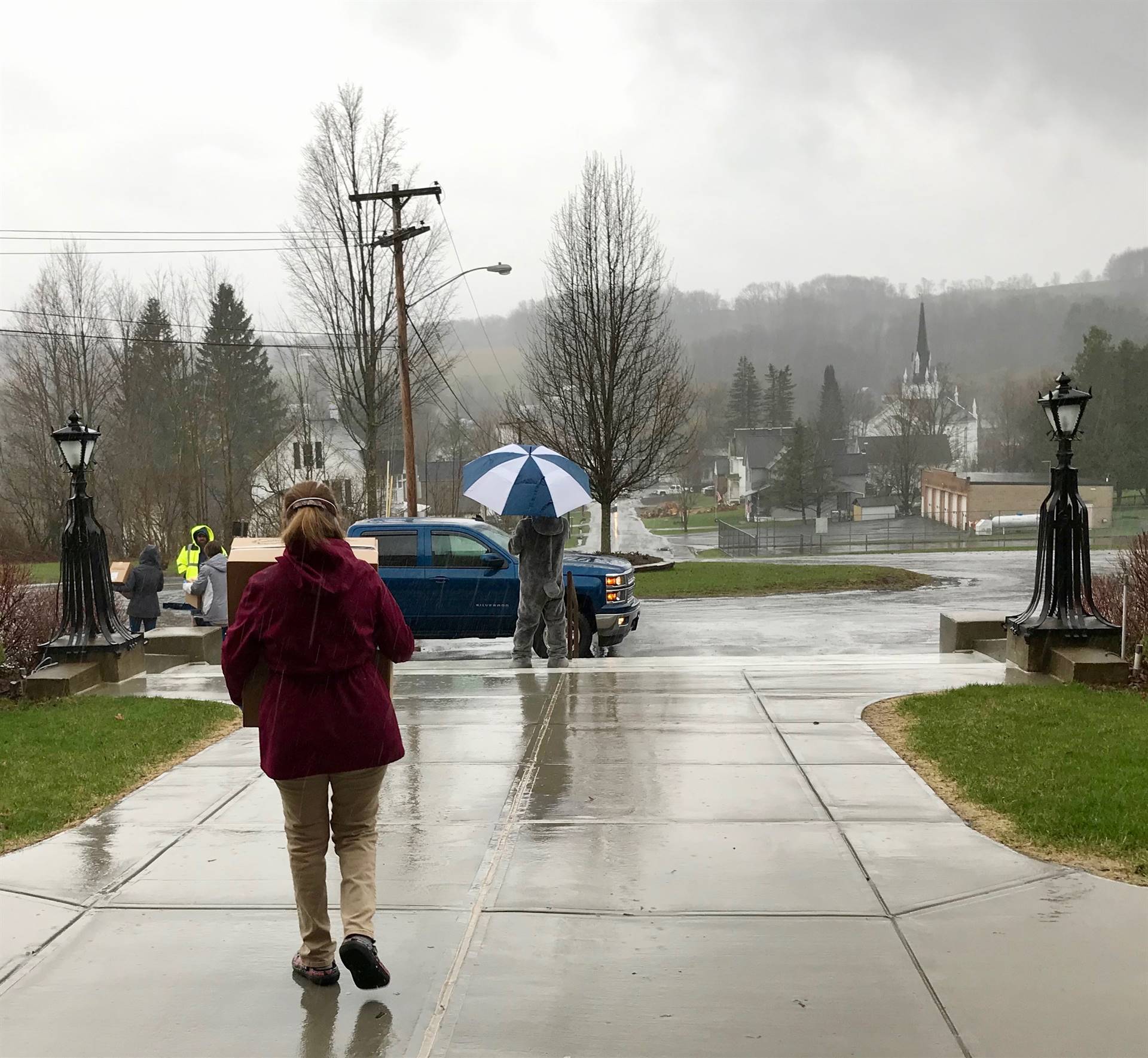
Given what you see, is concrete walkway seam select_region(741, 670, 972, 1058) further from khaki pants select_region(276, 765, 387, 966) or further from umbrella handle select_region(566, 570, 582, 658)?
umbrella handle select_region(566, 570, 582, 658)

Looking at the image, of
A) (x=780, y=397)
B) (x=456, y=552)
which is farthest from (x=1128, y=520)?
(x=780, y=397)

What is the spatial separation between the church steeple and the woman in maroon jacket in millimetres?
116284

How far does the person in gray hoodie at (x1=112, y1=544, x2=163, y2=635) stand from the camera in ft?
46.7

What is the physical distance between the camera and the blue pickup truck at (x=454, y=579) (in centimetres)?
1349

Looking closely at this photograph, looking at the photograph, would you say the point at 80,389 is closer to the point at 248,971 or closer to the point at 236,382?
the point at 236,382

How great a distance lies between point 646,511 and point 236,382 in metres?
55.0

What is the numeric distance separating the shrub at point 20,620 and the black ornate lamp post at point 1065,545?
30.3ft

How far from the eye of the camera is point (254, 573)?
4.38m

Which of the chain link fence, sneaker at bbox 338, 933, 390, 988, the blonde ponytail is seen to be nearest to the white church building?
the chain link fence

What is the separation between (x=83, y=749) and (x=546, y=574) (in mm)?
4794

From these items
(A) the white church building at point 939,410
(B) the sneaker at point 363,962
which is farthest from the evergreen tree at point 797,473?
(B) the sneaker at point 363,962

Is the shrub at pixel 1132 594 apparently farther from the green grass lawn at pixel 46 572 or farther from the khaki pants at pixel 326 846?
the green grass lawn at pixel 46 572

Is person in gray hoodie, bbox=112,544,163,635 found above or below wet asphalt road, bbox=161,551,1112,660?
above

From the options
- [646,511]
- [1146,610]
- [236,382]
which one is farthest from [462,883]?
[646,511]
